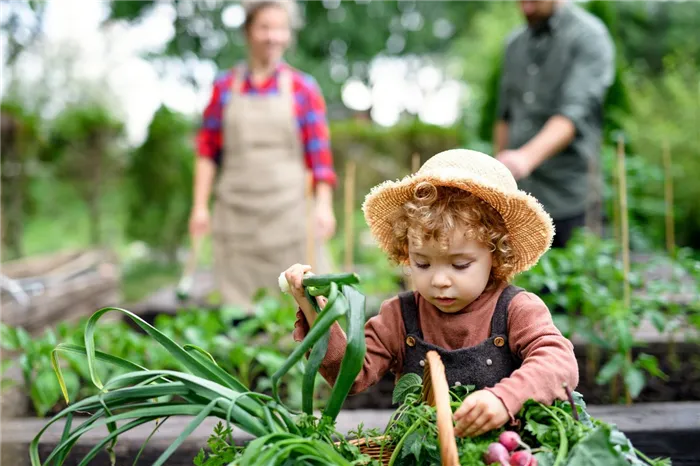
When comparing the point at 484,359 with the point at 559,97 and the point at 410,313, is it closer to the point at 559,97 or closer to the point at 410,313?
the point at 410,313

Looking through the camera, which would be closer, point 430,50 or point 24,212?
point 24,212

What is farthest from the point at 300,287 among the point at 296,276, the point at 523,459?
the point at 523,459

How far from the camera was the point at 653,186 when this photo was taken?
7.60 metres

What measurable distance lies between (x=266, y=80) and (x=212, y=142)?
515mm

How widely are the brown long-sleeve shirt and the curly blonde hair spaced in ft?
0.43

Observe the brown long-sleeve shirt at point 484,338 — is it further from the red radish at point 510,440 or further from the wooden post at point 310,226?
the wooden post at point 310,226

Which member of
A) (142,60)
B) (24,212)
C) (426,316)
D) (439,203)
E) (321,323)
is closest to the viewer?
(321,323)

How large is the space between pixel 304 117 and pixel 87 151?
5515 millimetres

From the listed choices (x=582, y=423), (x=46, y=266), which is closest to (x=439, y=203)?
(x=582, y=423)

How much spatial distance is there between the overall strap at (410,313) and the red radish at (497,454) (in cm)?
44

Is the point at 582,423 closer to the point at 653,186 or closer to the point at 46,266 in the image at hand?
the point at 46,266

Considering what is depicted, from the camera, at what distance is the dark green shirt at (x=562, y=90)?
11.7 feet

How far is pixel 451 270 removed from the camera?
166cm

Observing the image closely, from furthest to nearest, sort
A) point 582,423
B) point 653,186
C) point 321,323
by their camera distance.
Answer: point 653,186 < point 582,423 < point 321,323
